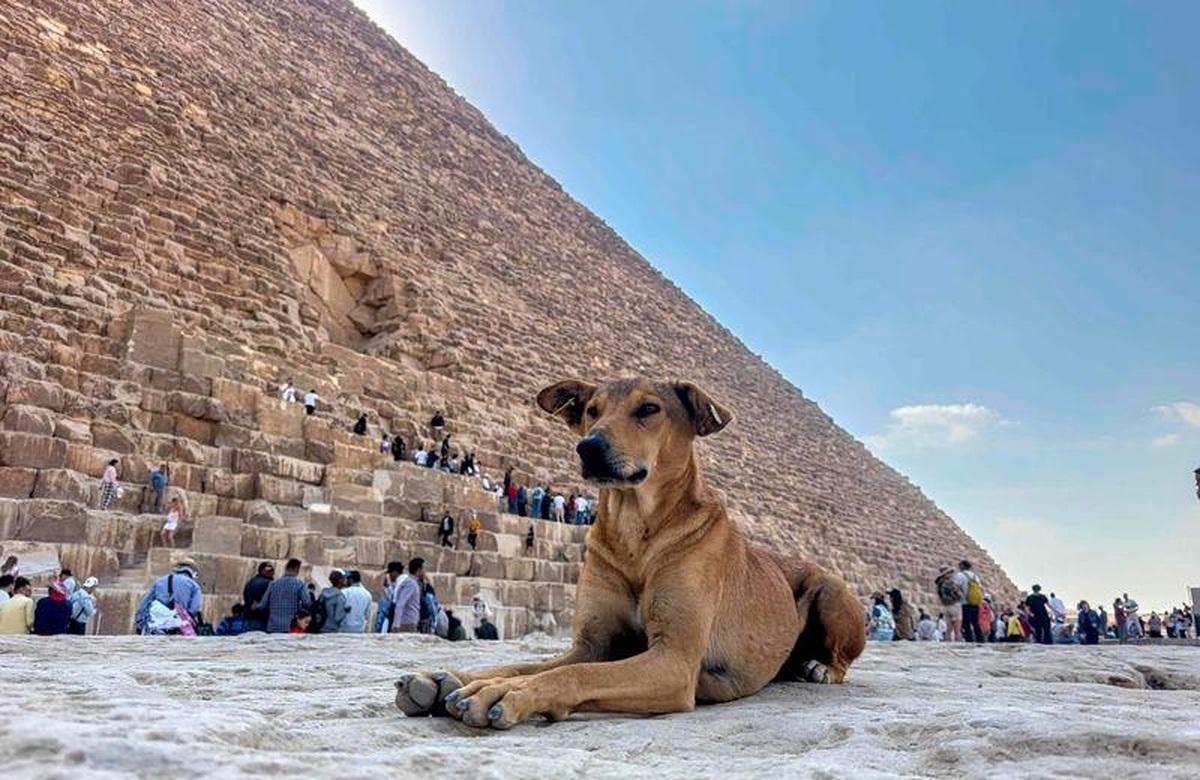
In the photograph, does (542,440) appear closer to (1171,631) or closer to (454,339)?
(454,339)

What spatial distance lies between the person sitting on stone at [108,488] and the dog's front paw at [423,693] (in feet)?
21.4

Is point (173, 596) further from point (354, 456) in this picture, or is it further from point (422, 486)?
point (422, 486)

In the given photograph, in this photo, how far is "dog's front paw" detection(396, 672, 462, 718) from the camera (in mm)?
1639

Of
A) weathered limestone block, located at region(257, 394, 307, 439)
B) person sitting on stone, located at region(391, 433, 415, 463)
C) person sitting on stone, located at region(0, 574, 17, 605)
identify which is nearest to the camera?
person sitting on stone, located at region(0, 574, 17, 605)

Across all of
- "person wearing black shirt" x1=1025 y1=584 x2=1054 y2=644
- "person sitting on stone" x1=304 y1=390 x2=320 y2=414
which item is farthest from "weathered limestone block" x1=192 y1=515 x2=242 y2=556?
"person wearing black shirt" x1=1025 y1=584 x2=1054 y2=644

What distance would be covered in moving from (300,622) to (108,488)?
262 centimetres

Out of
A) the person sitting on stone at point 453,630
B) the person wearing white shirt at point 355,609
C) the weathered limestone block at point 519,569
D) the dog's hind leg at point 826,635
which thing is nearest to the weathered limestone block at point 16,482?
the person wearing white shirt at point 355,609

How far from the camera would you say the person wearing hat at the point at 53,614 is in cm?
520

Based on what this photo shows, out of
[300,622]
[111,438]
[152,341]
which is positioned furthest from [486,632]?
[152,341]

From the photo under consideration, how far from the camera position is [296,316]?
A: 13266 mm

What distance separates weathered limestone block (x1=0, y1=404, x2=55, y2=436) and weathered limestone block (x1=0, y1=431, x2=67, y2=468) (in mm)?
154

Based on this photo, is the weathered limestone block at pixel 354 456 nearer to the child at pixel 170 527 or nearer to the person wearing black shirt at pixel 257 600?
the child at pixel 170 527

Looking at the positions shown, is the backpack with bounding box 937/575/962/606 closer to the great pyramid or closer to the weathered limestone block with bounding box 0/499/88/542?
the great pyramid

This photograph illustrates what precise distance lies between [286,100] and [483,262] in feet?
19.9
